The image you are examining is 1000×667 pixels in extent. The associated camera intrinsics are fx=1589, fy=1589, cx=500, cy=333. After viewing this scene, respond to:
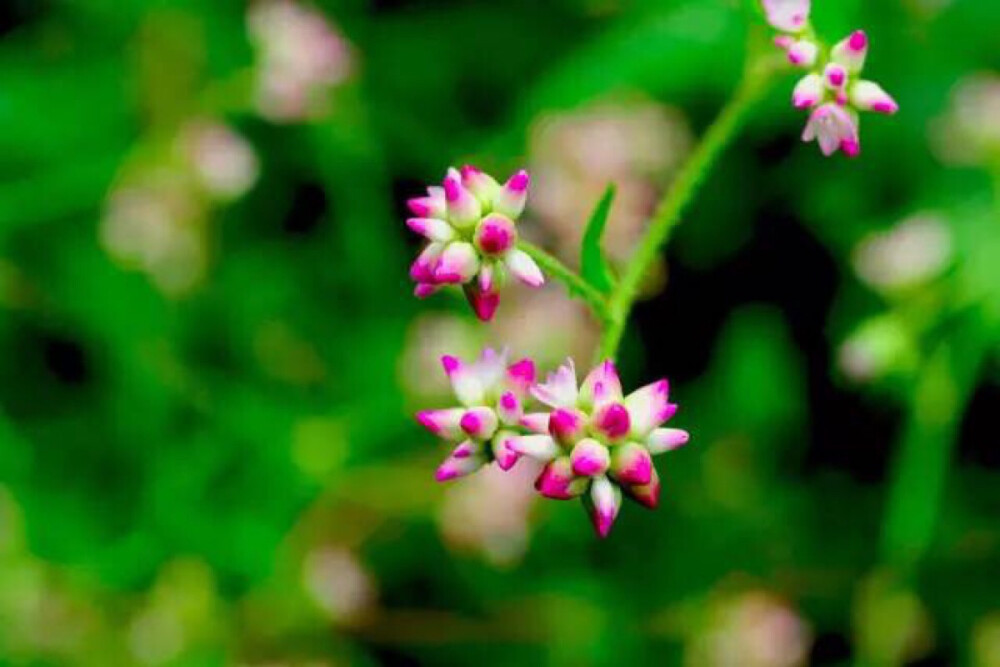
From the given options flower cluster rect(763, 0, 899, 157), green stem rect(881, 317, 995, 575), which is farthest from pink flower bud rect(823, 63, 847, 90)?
green stem rect(881, 317, 995, 575)

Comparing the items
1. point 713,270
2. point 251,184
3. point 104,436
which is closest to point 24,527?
point 104,436

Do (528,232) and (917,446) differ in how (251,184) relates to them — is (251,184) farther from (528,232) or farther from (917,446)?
(917,446)

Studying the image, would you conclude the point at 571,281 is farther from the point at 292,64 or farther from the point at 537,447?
the point at 292,64

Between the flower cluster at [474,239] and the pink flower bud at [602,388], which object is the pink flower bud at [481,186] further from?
the pink flower bud at [602,388]

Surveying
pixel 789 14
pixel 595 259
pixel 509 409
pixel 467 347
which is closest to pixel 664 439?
pixel 509 409

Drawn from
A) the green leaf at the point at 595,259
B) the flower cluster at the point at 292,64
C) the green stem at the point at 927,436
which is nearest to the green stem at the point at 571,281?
the green leaf at the point at 595,259

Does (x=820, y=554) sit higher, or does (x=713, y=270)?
(x=713, y=270)
